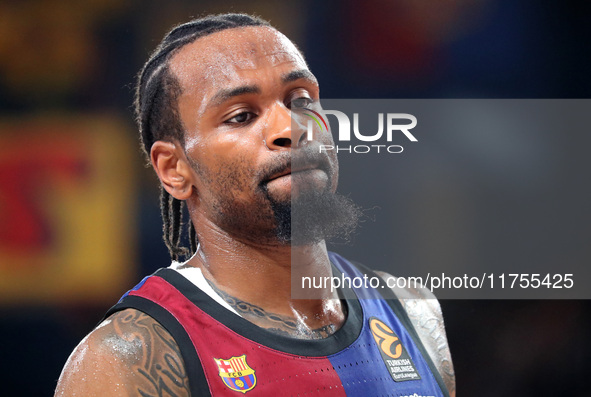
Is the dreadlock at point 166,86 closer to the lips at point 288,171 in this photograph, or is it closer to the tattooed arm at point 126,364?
the lips at point 288,171

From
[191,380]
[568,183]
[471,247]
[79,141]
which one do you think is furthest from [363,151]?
[79,141]

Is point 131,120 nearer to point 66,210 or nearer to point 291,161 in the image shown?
point 66,210

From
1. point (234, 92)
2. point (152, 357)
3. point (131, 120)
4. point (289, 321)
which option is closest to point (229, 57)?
point (234, 92)

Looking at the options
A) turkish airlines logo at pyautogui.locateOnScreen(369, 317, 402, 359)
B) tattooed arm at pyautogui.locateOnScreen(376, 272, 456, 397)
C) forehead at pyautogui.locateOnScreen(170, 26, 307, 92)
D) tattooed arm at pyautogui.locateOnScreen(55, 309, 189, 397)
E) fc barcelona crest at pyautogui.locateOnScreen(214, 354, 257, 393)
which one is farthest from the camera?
tattooed arm at pyautogui.locateOnScreen(376, 272, 456, 397)

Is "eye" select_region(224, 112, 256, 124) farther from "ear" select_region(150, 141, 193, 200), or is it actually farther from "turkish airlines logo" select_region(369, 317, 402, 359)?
"turkish airlines logo" select_region(369, 317, 402, 359)

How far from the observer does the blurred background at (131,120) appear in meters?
4.09

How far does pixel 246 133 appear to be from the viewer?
95.1 inches

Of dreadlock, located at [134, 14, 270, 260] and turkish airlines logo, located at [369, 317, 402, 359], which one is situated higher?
dreadlock, located at [134, 14, 270, 260]

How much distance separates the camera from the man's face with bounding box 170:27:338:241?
239 cm

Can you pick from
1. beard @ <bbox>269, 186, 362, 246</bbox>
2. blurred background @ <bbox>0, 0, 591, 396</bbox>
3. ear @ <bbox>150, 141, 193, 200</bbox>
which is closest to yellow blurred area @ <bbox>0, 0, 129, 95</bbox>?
blurred background @ <bbox>0, 0, 591, 396</bbox>

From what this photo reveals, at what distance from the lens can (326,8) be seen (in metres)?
4.37

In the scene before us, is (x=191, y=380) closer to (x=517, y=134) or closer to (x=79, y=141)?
(x=517, y=134)

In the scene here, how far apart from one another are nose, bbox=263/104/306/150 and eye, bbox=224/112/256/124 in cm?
8

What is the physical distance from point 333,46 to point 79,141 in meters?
1.61
